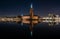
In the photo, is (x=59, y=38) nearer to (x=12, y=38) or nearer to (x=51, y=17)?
(x=12, y=38)

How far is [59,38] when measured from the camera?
27875mm

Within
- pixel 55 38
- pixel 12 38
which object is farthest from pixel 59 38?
pixel 12 38

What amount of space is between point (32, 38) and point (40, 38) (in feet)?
3.86

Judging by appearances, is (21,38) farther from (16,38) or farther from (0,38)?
(0,38)

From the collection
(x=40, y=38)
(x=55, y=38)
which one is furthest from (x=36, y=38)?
(x=55, y=38)

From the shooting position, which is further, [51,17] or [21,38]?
[51,17]

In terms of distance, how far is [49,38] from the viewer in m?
28.5

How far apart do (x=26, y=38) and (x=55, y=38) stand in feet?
13.4

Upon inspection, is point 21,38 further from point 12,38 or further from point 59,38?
point 59,38

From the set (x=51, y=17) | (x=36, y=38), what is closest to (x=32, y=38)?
(x=36, y=38)

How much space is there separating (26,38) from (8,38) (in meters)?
2.54

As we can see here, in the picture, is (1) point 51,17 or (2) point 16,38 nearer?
(2) point 16,38

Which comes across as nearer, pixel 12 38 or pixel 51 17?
pixel 12 38

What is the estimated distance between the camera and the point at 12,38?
92.2 ft
